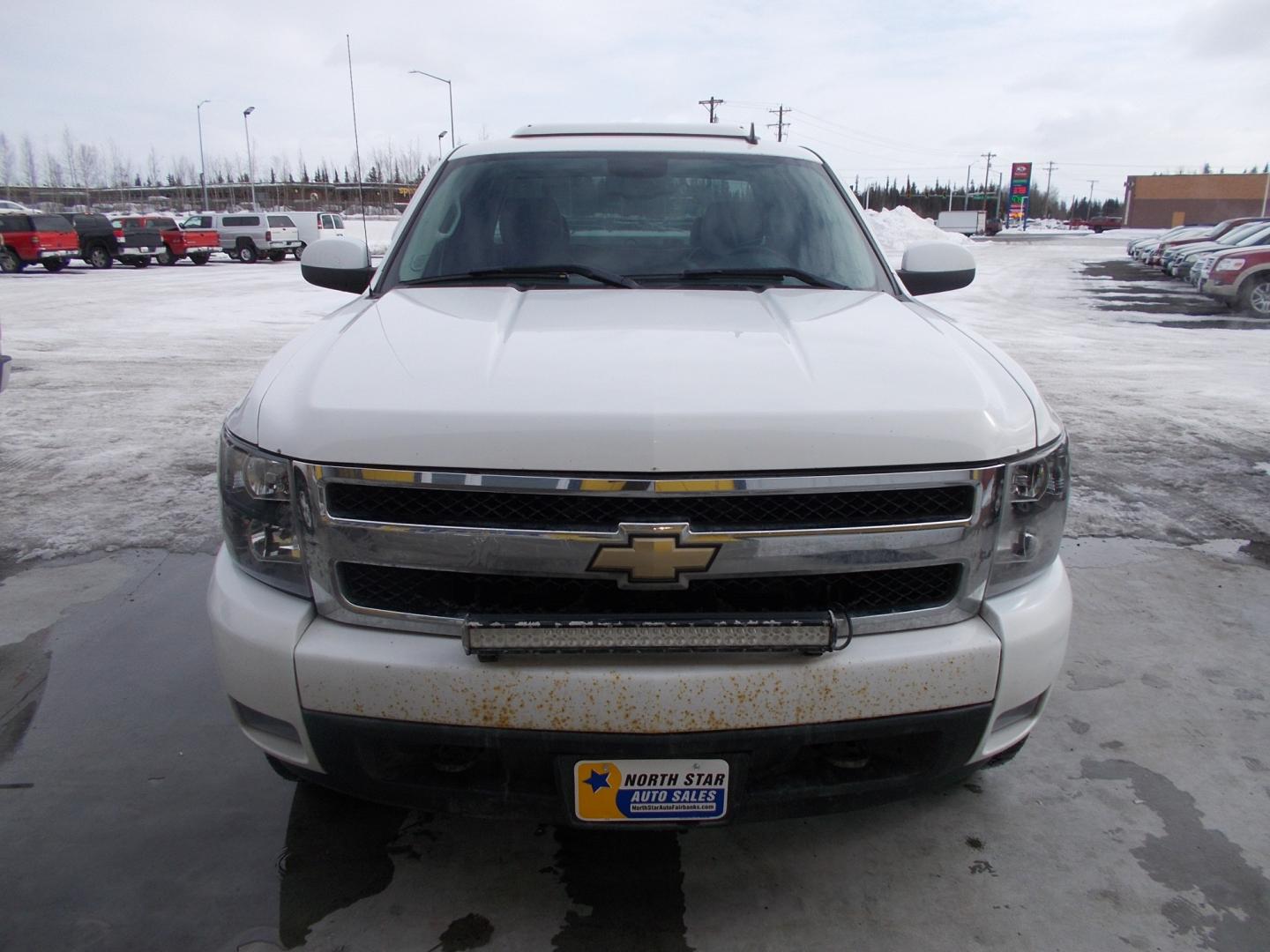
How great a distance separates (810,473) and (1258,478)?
16.7ft

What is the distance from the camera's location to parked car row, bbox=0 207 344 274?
24859mm

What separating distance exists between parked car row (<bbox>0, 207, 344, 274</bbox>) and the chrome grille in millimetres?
24285

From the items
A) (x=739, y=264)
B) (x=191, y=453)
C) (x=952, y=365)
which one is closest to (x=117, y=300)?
(x=191, y=453)

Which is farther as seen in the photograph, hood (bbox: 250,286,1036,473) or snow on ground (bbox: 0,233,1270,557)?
snow on ground (bbox: 0,233,1270,557)

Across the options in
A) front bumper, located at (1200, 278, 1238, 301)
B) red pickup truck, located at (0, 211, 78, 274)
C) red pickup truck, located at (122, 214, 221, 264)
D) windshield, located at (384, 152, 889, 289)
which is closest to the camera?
windshield, located at (384, 152, 889, 289)

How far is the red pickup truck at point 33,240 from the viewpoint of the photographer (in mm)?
24641

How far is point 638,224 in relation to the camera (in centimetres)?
325

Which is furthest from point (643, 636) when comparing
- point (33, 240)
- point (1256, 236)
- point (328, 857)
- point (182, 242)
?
point (182, 242)

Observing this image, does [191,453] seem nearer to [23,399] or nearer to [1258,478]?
[23,399]

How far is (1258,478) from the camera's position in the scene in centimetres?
559

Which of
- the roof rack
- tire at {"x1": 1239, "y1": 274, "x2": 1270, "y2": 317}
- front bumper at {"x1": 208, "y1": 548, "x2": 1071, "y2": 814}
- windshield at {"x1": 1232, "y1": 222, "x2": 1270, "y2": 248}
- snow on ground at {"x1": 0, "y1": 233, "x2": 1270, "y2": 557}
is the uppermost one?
the roof rack

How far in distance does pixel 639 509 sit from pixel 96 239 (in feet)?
100

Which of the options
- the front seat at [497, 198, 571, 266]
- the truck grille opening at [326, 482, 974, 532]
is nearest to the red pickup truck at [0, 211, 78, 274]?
the front seat at [497, 198, 571, 266]

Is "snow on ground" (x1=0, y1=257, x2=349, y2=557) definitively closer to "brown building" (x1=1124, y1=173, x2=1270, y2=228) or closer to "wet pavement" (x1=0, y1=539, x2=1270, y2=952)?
"wet pavement" (x1=0, y1=539, x2=1270, y2=952)
